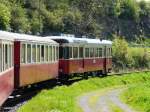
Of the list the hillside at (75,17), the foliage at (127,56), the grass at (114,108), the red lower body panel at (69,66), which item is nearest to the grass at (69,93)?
the red lower body panel at (69,66)

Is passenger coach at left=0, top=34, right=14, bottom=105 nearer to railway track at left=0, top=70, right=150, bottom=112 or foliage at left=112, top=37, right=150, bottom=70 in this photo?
railway track at left=0, top=70, right=150, bottom=112

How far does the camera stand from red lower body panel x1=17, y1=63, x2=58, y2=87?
2725 cm

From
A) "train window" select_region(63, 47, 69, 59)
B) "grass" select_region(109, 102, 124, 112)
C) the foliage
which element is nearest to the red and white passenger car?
"train window" select_region(63, 47, 69, 59)

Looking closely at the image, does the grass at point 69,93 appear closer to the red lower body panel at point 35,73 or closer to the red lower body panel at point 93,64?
the red lower body panel at point 35,73

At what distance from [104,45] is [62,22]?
151 ft

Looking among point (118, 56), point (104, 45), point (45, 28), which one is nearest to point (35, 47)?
point (104, 45)

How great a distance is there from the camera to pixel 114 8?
128 metres

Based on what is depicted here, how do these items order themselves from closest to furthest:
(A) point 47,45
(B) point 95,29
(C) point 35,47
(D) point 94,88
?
(C) point 35,47
(A) point 47,45
(D) point 94,88
(B) point 95,29

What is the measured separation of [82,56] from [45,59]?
11.0 metres

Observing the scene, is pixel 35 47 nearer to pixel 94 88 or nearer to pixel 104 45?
pixel 94 88

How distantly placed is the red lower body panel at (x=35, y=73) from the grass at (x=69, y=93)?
0.81 m

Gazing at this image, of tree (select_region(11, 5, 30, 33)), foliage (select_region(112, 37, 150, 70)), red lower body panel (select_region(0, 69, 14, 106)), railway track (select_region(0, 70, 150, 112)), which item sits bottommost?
foliage (select_region(112, 37, 150, 70))

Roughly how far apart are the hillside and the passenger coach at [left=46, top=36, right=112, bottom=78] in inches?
471

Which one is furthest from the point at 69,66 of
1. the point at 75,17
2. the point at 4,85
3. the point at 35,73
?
the point at 75,17
